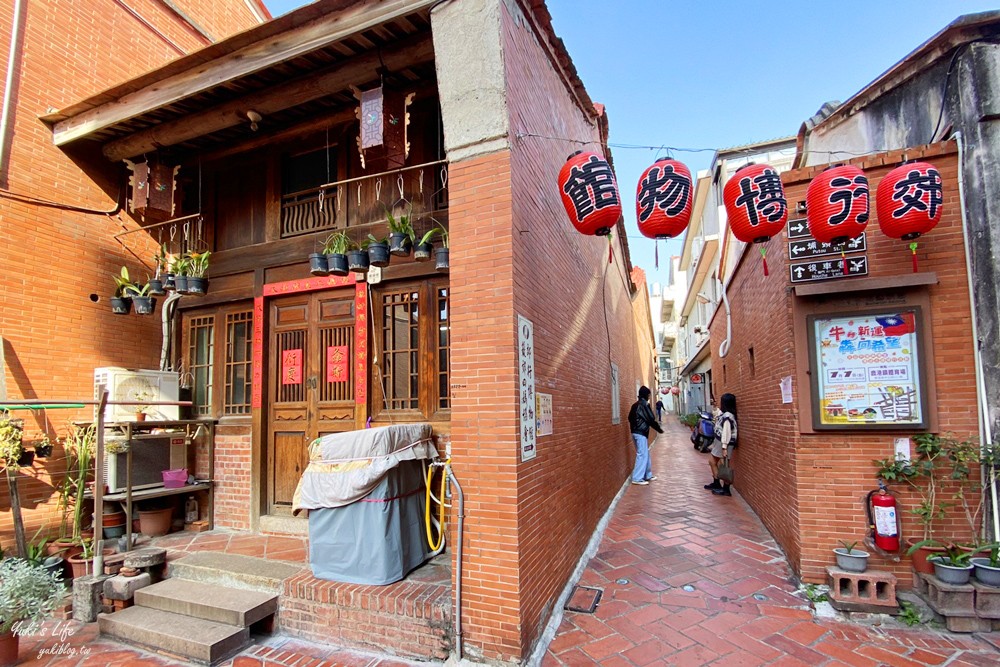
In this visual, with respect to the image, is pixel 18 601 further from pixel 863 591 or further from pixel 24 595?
pixel 863 591

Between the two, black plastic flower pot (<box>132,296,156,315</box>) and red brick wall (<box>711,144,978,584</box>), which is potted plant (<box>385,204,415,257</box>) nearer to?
black plastic flower pot (<box>132,296,156,315</box>)

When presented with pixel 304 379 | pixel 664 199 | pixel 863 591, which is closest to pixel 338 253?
pixel 304 379

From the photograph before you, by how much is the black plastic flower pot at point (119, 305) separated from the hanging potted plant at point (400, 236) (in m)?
3.76

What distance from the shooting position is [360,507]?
424 cm

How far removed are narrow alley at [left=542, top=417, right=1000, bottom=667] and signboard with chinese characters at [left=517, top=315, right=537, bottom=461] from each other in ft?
5.03

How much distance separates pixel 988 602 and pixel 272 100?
305 inches

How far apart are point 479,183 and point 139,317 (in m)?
5.42

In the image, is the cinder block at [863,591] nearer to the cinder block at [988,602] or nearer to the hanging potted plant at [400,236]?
the cinder block at [988,602]

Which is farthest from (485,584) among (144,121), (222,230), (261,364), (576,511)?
(144,121)

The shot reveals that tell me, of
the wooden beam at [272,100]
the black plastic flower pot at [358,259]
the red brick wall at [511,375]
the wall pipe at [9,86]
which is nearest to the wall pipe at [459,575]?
the red brick wall at [511,375]

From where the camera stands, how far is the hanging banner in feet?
18.6

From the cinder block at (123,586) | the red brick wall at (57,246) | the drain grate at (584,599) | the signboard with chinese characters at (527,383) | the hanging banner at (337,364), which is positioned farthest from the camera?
the hanging banner at (337,364)

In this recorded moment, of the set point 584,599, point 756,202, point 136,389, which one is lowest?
point 584,599

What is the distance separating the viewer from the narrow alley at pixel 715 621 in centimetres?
357
